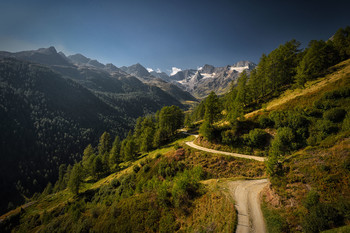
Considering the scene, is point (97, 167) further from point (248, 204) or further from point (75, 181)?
point (248, 204)

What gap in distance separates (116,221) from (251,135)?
109 ft

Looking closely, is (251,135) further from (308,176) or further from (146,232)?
(146,232)

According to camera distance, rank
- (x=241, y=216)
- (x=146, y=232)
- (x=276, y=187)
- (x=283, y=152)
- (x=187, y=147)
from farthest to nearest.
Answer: (x=187, y=147) < (x=283, y=152) < (x=146, y=232) < (x=276, y=187) < (x=241, y=216)

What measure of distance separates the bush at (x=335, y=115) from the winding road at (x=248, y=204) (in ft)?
55.5

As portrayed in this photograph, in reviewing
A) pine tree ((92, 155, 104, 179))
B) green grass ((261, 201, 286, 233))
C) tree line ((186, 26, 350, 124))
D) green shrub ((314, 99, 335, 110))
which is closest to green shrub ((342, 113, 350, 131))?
green shrub ((314, 99, 335, 110))

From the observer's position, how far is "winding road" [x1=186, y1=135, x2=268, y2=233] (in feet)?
45.2

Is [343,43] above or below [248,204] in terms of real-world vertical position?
above

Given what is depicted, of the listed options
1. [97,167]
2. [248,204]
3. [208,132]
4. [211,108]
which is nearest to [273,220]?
[248,204]

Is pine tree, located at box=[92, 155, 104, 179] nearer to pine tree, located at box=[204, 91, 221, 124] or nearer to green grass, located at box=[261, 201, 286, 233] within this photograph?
pine tree, located at box=[204, 91, 221, 124]

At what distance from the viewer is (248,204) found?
1683cm

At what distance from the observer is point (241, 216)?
15055mm

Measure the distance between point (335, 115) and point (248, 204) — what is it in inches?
928

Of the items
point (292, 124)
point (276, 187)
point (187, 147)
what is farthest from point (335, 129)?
point (187, 147)

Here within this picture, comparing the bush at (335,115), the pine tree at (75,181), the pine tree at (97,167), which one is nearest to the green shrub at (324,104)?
the bush at (335,115)
